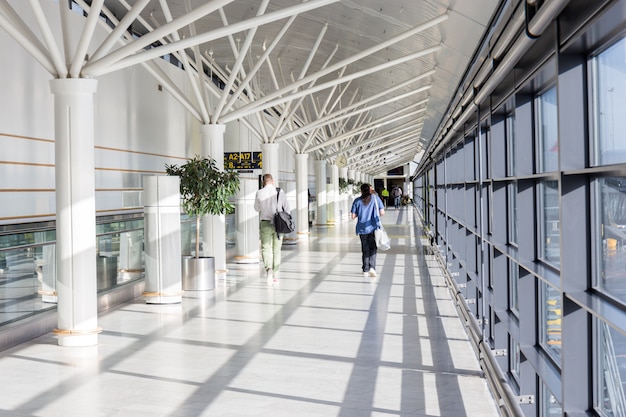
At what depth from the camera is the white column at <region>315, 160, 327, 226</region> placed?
3856cm

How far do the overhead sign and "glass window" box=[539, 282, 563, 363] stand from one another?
21.5 m

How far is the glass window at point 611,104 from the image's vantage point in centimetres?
365

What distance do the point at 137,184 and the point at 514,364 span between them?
1410cm

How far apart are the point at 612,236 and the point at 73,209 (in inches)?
282

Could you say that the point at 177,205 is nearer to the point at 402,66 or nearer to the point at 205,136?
the point at 205,136

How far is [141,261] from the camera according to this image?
45.5ft

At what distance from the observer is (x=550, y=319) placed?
6055 millimetres

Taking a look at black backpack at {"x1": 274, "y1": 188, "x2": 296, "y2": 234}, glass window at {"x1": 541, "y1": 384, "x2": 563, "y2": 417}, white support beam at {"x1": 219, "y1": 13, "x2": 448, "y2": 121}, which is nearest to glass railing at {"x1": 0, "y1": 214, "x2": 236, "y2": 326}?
black backpack at {"x1": 274, "y1": 188, "x2": 296, "y2": 234}

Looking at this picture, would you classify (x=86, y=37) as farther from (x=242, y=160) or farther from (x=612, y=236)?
(x=242, y=160)

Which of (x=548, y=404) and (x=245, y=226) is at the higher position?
(x=245, y=226)

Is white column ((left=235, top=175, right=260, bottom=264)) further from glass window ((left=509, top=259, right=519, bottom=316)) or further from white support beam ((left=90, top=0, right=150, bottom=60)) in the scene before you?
glass window ((left=509, top=259, right=519, bottom=316))

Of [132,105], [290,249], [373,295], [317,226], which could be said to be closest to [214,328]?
[373,295]

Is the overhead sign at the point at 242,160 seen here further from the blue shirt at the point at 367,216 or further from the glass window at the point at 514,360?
the glass window at the point at 514,360

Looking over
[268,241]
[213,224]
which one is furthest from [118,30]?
[213,224]
